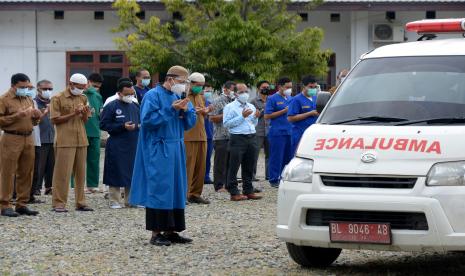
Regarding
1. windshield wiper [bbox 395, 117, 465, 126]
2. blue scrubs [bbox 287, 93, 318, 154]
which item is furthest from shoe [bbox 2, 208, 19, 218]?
windshield wiper [bbox 395, 117, 465, 126]

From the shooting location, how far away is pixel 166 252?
10.3 m

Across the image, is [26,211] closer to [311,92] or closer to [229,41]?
[311,92]

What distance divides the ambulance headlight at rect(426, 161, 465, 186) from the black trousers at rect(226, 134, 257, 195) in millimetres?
7515

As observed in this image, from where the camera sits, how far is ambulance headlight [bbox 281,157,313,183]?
843 centimetres

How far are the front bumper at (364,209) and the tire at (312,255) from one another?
0.43m

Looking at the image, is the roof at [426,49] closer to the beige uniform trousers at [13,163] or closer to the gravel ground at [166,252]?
the gravel ground at [166,252]

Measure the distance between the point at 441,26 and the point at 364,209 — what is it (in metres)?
2.55

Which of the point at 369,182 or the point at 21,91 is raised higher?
the point at 21,91

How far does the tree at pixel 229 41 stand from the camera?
27078 mm

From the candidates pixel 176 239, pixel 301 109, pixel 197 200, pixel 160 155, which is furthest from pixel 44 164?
pixel 160 155

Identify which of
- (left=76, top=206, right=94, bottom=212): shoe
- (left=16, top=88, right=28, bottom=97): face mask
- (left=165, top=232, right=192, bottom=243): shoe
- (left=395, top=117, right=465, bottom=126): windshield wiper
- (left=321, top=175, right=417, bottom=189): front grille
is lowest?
(left=165, top=232, right=192, bottom=243): shoe

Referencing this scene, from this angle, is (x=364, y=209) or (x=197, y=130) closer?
(x=364, y=209)

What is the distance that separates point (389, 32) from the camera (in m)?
A: 31.8

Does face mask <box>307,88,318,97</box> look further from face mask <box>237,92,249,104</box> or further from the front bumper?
the front bumper
